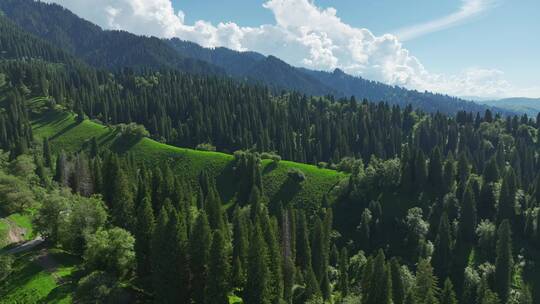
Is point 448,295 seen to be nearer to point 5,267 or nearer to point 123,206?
point 123,206

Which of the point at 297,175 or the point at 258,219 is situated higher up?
the point at 258,219

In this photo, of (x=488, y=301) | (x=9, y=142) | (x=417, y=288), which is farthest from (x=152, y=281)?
(x=9, y=142)

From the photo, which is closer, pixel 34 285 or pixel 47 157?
pixel 34 285

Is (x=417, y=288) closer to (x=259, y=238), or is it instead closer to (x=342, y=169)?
(x=259, y=238)

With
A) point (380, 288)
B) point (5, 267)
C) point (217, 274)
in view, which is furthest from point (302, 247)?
point (5, 267)

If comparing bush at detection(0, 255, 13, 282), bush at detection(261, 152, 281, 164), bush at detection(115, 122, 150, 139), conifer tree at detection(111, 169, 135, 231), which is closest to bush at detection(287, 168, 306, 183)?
bush at detection(261, 152, 281, 164)

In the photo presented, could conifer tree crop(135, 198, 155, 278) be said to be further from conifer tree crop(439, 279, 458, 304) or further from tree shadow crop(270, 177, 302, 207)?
tree shadow crop(270, 177, 302, 207)
